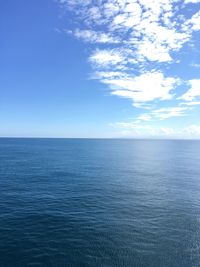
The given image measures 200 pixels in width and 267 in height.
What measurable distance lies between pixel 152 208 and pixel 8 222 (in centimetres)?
3705

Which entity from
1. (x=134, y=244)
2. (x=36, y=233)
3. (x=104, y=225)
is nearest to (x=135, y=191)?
(x=104, y=225)

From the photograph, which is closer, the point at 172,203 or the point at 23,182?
the point at 172,203

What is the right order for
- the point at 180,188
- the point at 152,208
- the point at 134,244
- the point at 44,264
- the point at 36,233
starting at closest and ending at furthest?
1. the point at 44,264
2. the point at 134,244
3. the point at 36,233
4. the point at 152,208
5. the point at 180,188

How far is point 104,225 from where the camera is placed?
5262 cm

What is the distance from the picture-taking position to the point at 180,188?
88188 millimetres

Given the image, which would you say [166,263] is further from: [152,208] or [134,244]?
[152,208]

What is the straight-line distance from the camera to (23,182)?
89.8 m

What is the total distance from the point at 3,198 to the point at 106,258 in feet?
136

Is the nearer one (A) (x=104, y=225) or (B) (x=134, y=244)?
(B) (x=134, y=244)

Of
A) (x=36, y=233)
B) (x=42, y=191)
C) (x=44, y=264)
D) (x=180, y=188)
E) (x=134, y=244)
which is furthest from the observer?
(x=180, y=188)

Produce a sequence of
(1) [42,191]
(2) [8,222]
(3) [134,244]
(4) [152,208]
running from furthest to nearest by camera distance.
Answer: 1. (1) [42,191]
2. (4) [152,208]
3. (2) [8,222]
4. (3) [134,244]

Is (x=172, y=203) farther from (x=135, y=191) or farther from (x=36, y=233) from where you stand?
(x=36, y=233)

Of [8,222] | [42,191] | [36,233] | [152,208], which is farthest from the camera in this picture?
[42,191]

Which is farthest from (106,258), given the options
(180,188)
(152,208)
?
(180,188)
